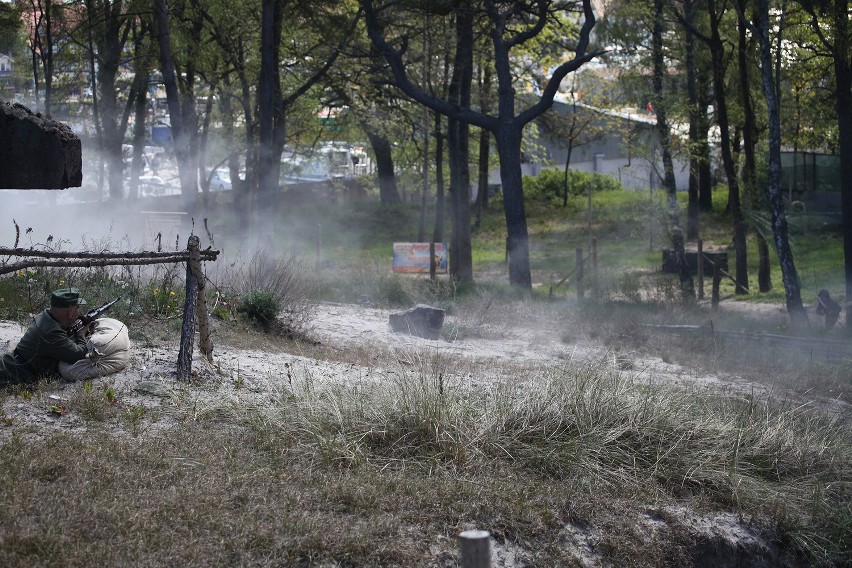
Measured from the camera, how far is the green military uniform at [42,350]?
810cm

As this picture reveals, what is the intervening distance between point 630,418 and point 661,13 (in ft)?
55.5

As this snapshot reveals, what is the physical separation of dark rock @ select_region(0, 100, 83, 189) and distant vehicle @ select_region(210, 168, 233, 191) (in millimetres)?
41928

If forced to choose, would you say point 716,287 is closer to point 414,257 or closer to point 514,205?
point 514,205

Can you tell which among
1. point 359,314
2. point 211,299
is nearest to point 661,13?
point 359,314

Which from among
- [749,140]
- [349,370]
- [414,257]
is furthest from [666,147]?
[349,370]

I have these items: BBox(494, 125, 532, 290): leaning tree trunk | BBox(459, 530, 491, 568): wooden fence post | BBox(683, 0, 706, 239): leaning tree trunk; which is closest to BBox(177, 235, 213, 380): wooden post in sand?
BBox(459, 530, 491, 568): wooden fence post

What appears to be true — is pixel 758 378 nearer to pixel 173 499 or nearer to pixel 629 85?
pixel 173 499

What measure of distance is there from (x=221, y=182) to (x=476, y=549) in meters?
48.4

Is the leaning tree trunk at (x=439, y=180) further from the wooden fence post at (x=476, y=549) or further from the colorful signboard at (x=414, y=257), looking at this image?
the wooden fence post at (x=476, y=549)

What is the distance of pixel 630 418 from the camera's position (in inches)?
303

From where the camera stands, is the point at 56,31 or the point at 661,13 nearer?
the point at 661,13

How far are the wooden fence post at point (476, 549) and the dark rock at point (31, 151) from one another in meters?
2.98

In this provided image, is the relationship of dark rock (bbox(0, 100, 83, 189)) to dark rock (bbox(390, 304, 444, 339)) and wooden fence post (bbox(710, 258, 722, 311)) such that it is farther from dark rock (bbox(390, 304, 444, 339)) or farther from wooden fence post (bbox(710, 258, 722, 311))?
wooden fence post (bbox(710, 258, 722, 311))

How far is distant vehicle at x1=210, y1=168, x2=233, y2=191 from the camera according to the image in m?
48.2
